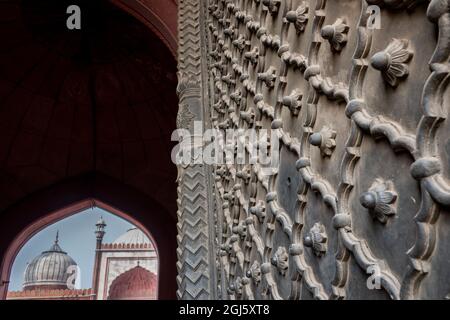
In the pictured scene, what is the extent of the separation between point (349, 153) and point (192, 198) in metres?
0.78

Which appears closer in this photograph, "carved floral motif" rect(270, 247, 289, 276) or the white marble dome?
"carved floral motif" rect(270, 247, 289, 276)

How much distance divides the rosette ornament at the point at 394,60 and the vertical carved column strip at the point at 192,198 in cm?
77

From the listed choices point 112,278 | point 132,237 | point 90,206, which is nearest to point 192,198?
point 90,206

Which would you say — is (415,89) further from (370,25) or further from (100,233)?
(100,233)

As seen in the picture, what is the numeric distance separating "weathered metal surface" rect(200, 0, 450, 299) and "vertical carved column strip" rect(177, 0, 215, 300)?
9.9 inches

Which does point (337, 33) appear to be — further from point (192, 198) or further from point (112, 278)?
point (112, 278)

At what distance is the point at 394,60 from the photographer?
1.12 ft

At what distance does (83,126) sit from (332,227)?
4.93m

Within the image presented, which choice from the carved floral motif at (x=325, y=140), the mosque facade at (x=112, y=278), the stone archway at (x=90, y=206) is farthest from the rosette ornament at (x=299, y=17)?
the mosque facade at (x=112, y=278)

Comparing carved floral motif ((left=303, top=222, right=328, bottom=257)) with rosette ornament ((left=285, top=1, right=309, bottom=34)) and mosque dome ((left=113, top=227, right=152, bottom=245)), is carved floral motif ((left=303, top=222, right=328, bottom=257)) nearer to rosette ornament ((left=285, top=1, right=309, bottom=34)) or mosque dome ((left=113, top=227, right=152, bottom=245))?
rosette ornament ((left=285, top=1, right=309, bottom=34))

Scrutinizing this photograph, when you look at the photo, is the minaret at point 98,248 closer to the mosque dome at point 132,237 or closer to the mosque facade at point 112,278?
the mosque facade at point 112,278

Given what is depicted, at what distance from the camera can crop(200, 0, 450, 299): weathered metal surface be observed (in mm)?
303

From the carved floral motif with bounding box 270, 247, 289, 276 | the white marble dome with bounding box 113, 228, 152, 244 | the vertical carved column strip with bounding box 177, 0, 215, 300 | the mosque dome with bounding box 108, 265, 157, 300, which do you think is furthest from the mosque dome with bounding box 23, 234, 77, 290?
the carved floral motif with bounding box 270, 247, 289, 276

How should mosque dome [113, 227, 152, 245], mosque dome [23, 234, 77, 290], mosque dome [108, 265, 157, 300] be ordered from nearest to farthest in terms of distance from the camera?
1. mosque dome [108, 265, 157, 300]
2. mosque dome [23, 234, 77, 290]
3. mosque dome [113, 227, 152, 245]
